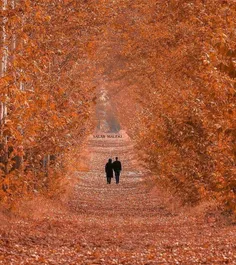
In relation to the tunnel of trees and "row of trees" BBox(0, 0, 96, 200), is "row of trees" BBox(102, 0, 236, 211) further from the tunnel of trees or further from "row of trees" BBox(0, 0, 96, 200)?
"row of trees" BBox(0, 0, 96, 200)

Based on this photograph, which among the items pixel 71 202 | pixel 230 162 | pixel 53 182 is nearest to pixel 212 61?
pixel 230 162

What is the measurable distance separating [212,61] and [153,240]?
5.34m

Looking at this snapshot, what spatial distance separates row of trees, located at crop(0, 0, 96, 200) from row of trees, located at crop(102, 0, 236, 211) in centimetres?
216

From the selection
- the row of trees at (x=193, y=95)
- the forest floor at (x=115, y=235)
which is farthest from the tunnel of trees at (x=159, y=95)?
the forest floor at (x=115, y=235)

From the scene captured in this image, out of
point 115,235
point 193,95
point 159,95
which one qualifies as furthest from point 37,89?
point 159,95

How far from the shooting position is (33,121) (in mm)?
16125

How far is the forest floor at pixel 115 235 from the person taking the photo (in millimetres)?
15609

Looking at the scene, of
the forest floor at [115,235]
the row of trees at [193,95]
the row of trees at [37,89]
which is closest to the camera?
the row of trees at [37,89]

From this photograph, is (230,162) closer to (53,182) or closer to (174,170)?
(174,170)

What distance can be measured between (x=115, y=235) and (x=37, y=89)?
441cm

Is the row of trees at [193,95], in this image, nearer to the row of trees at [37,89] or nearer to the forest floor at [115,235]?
the forest floor at [115,235]

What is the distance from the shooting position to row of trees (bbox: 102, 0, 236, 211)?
593 inches

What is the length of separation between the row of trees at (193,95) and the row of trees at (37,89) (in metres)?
2.16

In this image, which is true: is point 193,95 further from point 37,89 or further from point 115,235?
point 37,89
